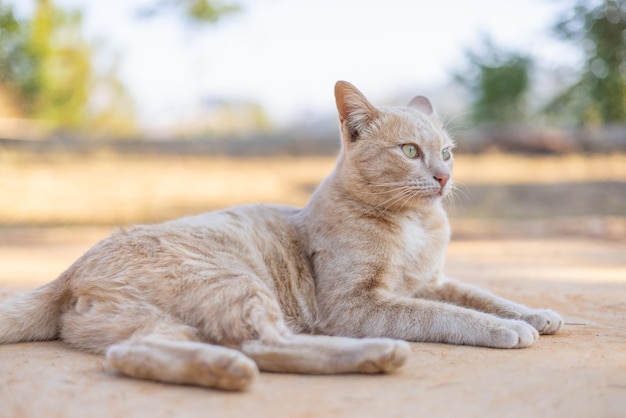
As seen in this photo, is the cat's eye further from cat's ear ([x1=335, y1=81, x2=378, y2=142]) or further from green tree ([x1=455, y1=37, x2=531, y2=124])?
green tree ([x1=455, y1=37, x2=531, y2=124])

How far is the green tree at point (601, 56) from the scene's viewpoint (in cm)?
1392

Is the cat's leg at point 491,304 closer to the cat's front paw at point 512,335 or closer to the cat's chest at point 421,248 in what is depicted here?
the cat's chest at point 421,248

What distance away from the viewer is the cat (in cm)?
250

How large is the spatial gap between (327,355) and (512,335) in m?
0.93

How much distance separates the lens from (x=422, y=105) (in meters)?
4.26

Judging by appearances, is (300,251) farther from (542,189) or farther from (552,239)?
(542,189)

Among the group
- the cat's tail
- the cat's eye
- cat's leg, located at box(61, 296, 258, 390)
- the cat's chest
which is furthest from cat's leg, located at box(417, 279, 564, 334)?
the cat's tail

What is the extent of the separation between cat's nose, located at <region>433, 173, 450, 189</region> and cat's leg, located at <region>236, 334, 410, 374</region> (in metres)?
1.17

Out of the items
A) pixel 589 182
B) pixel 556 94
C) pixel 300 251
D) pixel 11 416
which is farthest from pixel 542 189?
pixel 11 416

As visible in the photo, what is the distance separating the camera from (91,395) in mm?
2229

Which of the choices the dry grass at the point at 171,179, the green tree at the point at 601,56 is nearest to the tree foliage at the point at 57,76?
the dry grass at the point at 171,179

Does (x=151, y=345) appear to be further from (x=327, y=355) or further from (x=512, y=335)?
(x=512, y=335)

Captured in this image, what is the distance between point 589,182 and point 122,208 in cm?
779

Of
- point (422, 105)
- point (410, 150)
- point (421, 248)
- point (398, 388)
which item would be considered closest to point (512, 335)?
point (421, 248)
